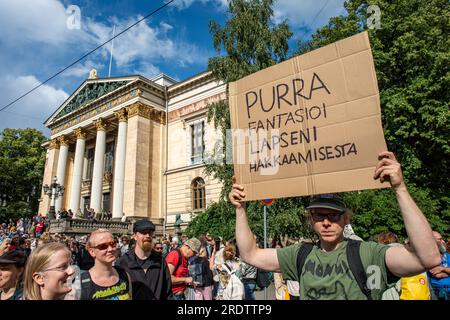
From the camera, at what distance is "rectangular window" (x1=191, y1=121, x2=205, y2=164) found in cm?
2774

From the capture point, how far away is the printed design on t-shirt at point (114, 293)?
2.77m

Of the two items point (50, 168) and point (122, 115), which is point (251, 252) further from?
point (50, 168)

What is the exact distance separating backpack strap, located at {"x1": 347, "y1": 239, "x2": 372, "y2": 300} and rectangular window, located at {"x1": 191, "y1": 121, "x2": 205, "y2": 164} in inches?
1006

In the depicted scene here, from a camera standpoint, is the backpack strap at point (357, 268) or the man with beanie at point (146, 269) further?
the man with beanie at point (146, 269)

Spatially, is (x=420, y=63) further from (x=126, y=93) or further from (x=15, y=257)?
(x=126, y=93)

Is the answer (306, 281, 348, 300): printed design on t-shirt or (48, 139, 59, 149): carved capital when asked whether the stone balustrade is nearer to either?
(48, 139, 59, 149): carved capital

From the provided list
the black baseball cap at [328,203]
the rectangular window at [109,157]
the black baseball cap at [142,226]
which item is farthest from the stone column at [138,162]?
the black baseball cap at [328,203]

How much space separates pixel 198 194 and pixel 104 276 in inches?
962

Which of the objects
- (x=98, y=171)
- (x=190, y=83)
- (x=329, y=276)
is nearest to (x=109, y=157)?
(x=98, y=171)

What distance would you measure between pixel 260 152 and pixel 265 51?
13.0 meters

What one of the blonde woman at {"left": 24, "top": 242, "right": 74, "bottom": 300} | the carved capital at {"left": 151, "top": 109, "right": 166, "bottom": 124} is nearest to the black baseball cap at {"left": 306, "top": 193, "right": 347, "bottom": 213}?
the blonde woman at {"left": 24, "top": 242, "right": 74, "bottom": 300}

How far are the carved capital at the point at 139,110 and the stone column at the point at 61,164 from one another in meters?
11.1

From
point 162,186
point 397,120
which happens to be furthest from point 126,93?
point 397,120

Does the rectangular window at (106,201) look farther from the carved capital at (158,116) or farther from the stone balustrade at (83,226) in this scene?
the carved capital at (158,116)
